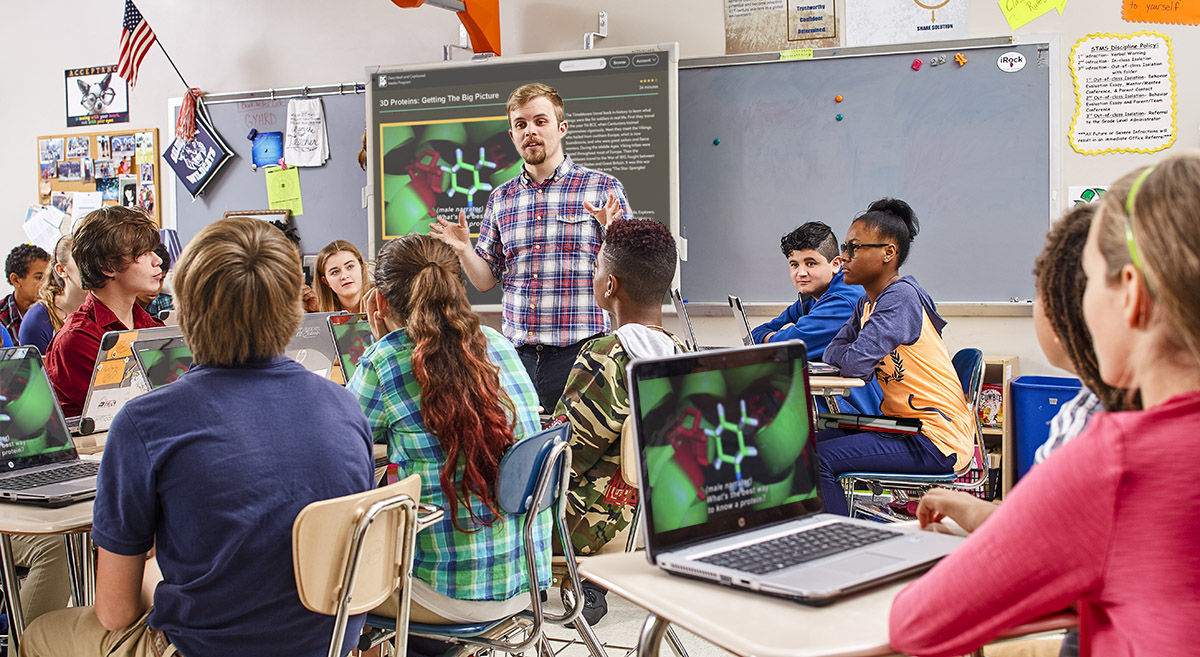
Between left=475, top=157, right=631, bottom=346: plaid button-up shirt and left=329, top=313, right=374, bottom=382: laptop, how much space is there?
0.59 metres


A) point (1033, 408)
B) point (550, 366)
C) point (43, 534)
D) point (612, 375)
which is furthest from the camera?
point (1033, 408)

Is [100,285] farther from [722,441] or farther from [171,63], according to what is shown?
[171,63]

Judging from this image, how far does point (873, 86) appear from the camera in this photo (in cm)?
399

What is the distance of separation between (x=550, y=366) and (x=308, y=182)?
92.2 inches

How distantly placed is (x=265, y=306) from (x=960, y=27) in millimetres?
3410

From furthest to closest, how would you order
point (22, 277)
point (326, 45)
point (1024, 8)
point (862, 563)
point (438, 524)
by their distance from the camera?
point (326, 45) → point (22, 277) → point (1024, 8) → point (438, 524) → point (862, 563)

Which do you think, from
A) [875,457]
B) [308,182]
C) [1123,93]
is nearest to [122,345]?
[875,457]

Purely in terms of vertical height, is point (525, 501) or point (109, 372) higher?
point (109, 372)

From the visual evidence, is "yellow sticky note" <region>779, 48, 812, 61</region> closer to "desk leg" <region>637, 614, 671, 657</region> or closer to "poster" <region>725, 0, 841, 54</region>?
"poster" <region>725, 0, 841, 54</region>

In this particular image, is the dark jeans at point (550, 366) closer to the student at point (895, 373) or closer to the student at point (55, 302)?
the student at point (895, 373)

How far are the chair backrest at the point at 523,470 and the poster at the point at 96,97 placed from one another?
185 inches

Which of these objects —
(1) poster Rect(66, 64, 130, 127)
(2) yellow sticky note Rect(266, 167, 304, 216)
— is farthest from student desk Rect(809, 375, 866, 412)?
(1) poster Rect(66, 64, 130, 127)

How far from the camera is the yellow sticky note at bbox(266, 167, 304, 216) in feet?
16.4

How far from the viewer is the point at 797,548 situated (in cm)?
114
